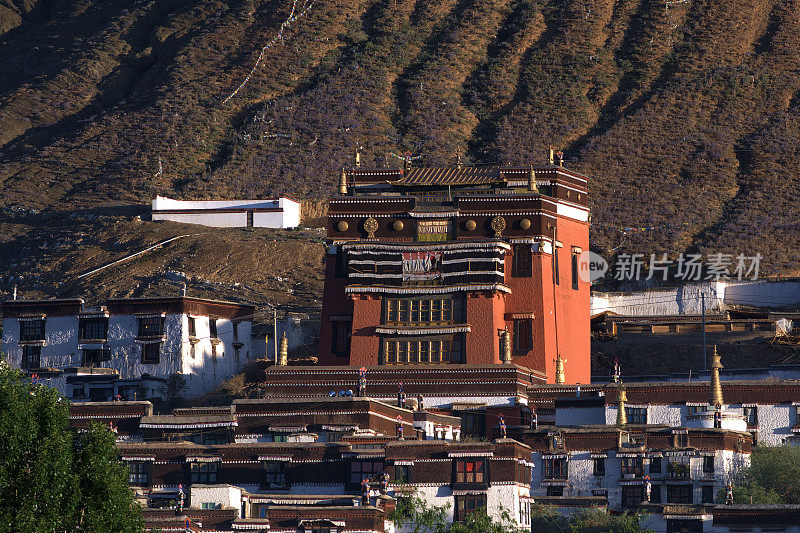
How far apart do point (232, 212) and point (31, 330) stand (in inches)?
1331

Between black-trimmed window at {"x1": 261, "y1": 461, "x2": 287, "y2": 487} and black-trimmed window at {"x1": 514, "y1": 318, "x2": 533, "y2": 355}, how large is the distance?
20.7 m

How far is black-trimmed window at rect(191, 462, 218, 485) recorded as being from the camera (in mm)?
72344

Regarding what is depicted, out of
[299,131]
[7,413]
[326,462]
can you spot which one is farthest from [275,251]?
[7,413]

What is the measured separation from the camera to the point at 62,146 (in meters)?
154

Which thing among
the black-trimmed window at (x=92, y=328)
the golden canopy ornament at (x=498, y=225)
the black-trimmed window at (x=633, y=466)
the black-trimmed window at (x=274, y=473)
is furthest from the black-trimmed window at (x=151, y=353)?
the black-trimmed window at (x=633, y=466)

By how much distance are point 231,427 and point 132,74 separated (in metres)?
101

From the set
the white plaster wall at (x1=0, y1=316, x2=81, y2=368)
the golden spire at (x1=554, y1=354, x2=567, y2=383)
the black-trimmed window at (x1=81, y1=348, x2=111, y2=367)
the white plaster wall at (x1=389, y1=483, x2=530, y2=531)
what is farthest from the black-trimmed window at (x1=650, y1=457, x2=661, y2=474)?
the white plaster wall at (x1=0, y1=316, x2=81, y2=368)

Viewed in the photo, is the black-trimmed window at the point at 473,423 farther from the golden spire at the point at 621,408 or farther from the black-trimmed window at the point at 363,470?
the black-trimmed window at the point at 363,470

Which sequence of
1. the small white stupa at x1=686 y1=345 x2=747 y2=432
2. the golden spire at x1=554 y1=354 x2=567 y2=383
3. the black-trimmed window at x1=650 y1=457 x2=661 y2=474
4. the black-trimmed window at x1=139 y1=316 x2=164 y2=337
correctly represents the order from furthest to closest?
the black-trimmed window at x1=139 y1=316 x2=164 y2=337, the golden spire at x1=554 y1=354 x2=567 y2=383, the small white stupa at x1=686 y1=345 x2=747 y2=432, the black-trimmed window at x1=650 y1=457 x2=661 y2=474

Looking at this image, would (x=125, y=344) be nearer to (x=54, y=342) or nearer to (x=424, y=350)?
(x=54, y=342)

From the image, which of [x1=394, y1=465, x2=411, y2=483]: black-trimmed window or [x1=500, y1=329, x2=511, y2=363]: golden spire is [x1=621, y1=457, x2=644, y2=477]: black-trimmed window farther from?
[x1=500, y1=329, x2=511, y2=363]: golden spire

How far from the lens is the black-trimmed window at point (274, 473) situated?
71806mm

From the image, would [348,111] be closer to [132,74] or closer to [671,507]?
[132,74]

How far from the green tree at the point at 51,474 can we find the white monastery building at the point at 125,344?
1463 inches
